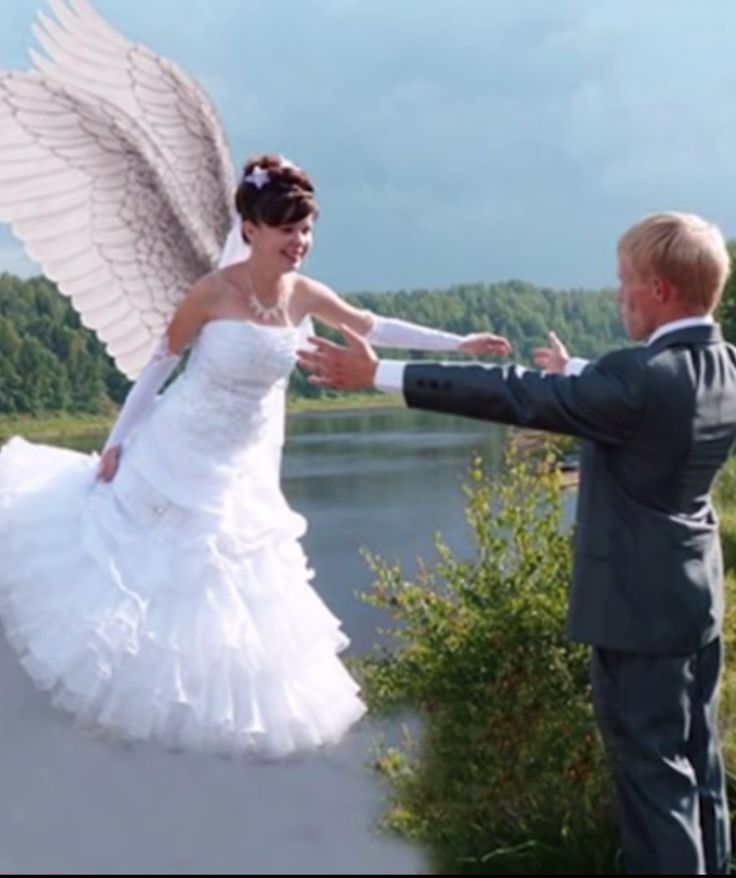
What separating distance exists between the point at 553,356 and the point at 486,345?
1.65ft

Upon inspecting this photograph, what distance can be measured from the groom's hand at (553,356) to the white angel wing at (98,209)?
3.84ft

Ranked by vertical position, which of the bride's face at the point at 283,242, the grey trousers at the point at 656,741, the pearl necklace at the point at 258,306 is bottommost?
the grey trousers at the point at 656,741

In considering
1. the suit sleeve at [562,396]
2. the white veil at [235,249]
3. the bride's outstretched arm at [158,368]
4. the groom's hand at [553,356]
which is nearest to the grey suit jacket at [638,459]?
the suit sleeve at [562,396]

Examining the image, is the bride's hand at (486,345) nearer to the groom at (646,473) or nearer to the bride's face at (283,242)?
the bride's face at (283,242)

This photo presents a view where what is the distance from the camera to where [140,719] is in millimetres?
3143

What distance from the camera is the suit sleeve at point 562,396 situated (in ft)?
7.57

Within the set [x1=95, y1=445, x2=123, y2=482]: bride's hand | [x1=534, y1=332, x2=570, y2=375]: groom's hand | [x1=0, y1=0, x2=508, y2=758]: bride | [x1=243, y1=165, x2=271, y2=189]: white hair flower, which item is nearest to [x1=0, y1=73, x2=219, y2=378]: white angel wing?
[x1=0, y1=0, x2=508, y2=758]: bride

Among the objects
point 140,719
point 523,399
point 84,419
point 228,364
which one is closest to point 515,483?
point 228,364

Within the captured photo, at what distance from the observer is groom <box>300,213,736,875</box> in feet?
7.63

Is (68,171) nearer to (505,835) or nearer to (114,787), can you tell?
(114,787)

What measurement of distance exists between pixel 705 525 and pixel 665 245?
0.55m

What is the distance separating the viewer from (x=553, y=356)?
2.87 metres

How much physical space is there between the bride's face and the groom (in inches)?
29.3

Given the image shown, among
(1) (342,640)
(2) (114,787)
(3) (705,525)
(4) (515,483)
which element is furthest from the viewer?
(4) (515,483)
